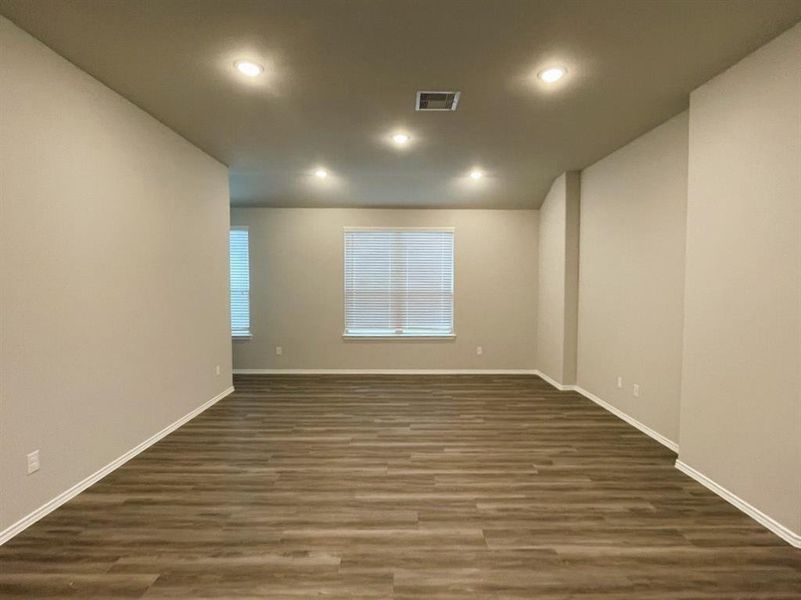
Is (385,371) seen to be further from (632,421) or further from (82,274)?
(82,274)

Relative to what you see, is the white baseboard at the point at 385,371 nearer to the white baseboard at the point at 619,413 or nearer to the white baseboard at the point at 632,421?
the white baseboard at the point at 619,413

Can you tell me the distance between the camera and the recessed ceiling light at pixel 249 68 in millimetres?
2546

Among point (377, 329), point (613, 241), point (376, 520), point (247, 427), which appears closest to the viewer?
point (376, 520)

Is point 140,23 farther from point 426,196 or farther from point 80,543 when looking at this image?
point 426,196

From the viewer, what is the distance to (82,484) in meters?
2.61

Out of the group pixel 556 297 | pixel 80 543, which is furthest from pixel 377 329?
pixel 80 543

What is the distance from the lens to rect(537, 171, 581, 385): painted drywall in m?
5.08

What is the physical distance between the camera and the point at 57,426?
2420 mm

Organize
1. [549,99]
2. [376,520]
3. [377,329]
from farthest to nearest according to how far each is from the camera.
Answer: [377,329] → [549,99] → [376,520]

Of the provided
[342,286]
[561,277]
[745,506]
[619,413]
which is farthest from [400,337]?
[745,506]

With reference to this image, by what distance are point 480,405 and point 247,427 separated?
2.55 meters

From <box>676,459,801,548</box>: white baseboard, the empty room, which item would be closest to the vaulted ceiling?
the empty room

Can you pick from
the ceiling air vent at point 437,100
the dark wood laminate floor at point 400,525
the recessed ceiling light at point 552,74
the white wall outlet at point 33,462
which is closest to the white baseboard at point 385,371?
the dark wood laminate floor at point 400,525

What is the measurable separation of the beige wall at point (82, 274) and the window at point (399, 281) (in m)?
2.60
